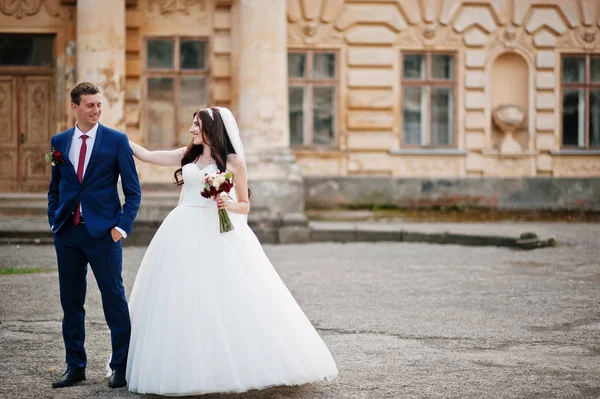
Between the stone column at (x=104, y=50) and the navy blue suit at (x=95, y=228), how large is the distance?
1300cm

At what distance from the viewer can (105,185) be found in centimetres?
630

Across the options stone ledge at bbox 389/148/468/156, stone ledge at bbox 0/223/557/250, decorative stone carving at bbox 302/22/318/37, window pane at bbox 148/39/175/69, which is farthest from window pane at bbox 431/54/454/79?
window pane at bbox 148/39/175/69

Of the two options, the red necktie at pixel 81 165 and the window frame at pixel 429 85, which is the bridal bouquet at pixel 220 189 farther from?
the window frame at pixel 429 85

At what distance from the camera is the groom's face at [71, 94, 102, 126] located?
20.5ft

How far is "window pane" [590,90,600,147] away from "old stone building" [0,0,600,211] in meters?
0.03

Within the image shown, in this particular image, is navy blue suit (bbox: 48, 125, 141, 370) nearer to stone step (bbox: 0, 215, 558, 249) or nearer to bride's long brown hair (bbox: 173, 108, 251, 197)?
bride's long brown hair (bbox: 173, 108, 251, 197)

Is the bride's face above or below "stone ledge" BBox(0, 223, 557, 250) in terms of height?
above

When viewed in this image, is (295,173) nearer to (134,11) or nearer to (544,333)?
(134,11)

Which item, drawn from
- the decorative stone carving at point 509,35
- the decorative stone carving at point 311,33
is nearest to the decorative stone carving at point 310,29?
the decorative stone carving at point 311,33

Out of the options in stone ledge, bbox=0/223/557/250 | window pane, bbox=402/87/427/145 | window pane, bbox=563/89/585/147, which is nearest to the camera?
stone ledge, bbox=0/223/557/250

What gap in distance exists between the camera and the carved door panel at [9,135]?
67.5ft

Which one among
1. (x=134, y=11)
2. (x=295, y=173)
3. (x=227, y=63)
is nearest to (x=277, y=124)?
(x=295, y=173)

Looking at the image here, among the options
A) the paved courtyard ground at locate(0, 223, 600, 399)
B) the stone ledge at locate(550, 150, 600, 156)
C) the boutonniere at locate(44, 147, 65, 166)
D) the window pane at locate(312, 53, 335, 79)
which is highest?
the window pane at locate(312, 53, 335, 79)

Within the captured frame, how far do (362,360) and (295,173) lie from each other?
38.8 feet
